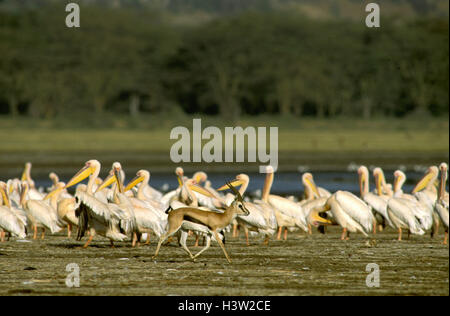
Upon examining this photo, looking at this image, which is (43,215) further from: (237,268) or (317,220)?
(237,268)

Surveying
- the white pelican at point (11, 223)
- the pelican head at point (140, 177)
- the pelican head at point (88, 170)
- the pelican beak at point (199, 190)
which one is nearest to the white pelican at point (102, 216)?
the white pelican at point (11, 223)

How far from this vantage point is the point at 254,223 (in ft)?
42.4

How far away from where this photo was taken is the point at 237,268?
10.5m

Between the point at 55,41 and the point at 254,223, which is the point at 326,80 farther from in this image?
the point at 254,223

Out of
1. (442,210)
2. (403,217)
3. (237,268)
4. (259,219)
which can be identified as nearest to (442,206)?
(442,210)

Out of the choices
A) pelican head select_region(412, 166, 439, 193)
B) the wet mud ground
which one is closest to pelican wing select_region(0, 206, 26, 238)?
the wet mud ground

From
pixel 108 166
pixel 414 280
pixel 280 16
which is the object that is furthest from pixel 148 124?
pixel 414 280

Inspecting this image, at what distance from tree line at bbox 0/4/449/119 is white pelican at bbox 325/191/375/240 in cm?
5055

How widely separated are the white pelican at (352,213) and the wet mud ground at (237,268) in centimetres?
22

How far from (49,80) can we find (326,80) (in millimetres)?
20345

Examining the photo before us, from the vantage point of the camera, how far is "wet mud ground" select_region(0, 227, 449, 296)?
9086 mm

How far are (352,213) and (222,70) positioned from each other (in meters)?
56.2

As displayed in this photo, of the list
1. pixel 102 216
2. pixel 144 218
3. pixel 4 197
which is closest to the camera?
pixel 102 216
